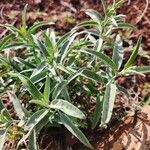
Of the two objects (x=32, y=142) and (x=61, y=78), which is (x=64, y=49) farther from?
(x=32, y=142)

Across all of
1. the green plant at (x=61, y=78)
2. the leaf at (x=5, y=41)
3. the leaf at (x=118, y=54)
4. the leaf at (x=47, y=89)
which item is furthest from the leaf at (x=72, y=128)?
the leaf at (x=5, y=41)

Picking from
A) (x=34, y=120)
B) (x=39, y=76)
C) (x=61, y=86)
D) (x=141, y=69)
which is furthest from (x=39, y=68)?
(x=141, y=69)

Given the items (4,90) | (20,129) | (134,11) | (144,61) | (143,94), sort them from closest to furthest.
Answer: (20,129), (4,90), (143,94), (144,61), (134,11)

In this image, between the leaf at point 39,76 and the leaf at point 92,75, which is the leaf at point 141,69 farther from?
the leaf at point 39,76

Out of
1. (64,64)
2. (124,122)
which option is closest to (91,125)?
(124,122)

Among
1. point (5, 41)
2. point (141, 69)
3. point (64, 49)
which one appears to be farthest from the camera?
point (5, 41)

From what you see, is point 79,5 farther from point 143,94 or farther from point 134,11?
point 143,94

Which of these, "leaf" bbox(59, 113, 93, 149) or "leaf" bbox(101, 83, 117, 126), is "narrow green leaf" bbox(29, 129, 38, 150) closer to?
"leaf" bbox(59, 113, 93, 149)
